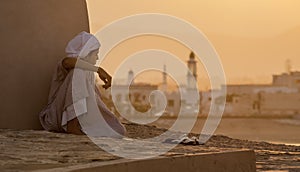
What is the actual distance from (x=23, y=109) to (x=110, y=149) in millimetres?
1820

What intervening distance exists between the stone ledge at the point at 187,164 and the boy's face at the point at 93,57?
1.80 metres

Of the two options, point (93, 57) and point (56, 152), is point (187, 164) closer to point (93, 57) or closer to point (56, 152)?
point (56, 152)

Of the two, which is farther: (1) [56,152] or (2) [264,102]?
(2) [264,102]

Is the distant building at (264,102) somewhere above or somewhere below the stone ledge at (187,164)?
above

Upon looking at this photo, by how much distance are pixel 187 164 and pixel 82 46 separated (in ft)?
6.79

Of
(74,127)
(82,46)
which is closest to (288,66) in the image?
(82,46)

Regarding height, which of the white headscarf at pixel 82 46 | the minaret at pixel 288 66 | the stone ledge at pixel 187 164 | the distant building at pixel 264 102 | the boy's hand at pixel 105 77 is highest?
the minaret at pixel 288 66

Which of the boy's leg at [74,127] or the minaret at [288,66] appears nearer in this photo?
the boy's leg at [74,127]

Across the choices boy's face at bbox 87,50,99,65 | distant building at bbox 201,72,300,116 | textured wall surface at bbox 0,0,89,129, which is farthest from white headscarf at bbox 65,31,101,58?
distant building at bbox 201,72,300,116

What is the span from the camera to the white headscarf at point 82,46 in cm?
527

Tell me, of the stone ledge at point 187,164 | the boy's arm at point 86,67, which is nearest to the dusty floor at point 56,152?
the stone ledge at point 187,164

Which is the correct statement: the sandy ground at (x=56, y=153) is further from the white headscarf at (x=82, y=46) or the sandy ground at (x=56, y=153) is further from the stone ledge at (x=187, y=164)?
the white headscarf at (x=82, y=46)

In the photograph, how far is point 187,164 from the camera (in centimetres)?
356

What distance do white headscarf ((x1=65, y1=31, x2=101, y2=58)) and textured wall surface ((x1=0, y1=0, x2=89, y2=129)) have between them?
0.41 m
